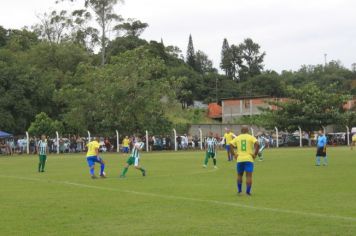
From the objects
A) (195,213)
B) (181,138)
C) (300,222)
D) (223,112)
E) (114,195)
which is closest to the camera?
(300,222)

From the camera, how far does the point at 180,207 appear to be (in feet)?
47.4

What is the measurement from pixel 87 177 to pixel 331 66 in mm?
119740

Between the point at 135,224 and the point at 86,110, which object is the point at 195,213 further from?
the point at 86,110

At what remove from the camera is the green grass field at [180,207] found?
11.2 m

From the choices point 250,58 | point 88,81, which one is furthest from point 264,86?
point 88,81

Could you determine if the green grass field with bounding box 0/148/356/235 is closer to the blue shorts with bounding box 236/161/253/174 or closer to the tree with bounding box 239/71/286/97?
the blue shorts with bounding box 236/161/253/174

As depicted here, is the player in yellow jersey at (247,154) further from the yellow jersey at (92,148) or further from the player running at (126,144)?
the player running at (126,144)

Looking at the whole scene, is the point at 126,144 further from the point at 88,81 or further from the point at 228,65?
the point at 228,65

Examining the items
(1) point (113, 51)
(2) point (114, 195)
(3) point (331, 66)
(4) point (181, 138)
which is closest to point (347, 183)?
(2) point (114, 195)

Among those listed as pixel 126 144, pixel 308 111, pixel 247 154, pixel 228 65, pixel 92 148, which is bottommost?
pixel 247 154

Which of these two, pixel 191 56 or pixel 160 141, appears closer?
pixel 160 141

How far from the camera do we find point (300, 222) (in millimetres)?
11711

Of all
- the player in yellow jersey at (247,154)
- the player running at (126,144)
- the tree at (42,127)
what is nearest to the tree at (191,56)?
the tree at (42,127)

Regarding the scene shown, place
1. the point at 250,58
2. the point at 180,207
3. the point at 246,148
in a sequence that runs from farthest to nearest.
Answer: the point at 250,58 < the point at 246,148 < the point at 180,207
